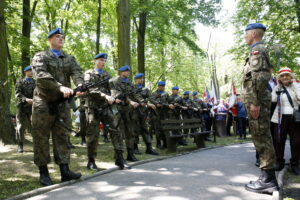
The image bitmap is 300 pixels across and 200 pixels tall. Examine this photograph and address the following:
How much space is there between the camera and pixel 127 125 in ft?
26.2

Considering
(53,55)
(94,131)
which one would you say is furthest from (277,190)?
(53,55)

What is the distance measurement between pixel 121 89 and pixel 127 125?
93cm

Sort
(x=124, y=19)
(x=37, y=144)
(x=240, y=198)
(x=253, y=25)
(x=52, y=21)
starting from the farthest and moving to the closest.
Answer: (x=52, y=21) < (x=124, y=19) < (x=37, y=144) < (x=253, y=25) < (x=240, y=198)

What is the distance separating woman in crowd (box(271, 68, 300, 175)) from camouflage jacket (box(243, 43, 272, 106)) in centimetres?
203

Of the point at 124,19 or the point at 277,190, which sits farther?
the point at 124,19

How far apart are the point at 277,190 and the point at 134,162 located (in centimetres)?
363

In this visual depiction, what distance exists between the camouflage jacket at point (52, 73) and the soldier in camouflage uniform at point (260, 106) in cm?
279

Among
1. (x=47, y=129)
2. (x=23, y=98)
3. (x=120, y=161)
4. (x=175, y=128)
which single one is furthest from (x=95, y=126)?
(x=175, y=128)

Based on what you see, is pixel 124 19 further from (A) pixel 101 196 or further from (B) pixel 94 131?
(A) pixel 101 196

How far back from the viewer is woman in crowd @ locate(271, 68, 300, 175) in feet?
21.4

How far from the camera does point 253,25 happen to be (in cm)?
478

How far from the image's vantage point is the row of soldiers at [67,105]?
5168mm

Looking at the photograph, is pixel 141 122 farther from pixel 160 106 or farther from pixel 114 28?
pixel 114 28

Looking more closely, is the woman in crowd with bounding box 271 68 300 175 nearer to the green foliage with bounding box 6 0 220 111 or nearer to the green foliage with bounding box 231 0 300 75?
the green foliage with bounding box 6 0 220 111
